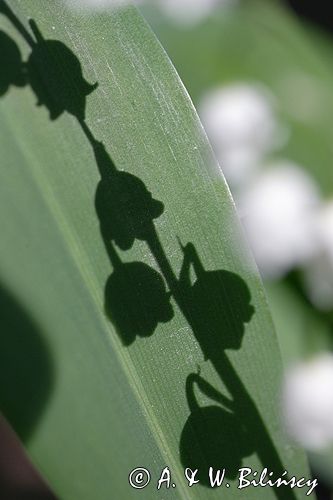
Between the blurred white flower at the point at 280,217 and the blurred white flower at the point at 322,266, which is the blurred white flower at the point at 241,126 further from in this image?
the blurred white flower at the point at 322,266

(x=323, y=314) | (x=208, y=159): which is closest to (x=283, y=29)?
(x=323, y=314)

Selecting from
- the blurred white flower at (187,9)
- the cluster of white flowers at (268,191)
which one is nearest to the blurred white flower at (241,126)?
the cluster of white flowers at (268,191)

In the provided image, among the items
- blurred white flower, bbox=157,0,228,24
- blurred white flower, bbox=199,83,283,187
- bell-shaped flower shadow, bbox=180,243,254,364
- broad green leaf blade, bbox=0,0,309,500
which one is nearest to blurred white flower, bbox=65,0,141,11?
broad green leaf blade, bbox=0,0,309,500

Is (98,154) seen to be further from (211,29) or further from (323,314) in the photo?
(211,29)

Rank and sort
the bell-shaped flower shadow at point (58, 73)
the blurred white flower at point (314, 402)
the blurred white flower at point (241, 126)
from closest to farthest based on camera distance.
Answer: the bell-shaped flower shadow at point (58, 73) < the blurred white flower at point (314, 402) < the blurred white flower at point (241, 126)

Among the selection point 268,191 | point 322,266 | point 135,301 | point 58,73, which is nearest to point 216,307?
point 135,301

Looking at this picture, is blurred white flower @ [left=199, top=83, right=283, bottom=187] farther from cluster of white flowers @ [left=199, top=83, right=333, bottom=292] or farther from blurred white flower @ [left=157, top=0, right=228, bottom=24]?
blurred white flower @ [left=157, top=0, right=228, bottom=24]
